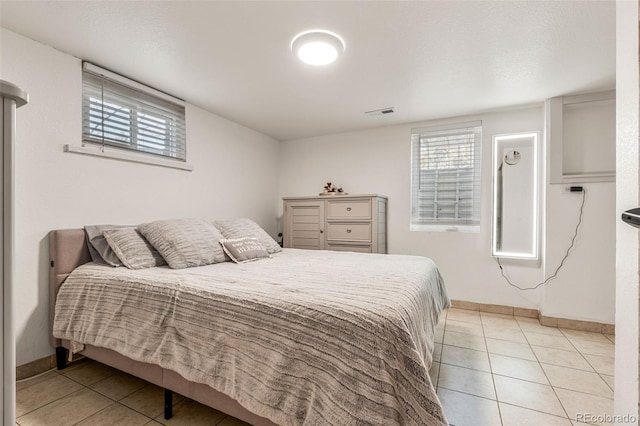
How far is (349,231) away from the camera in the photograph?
136 inches

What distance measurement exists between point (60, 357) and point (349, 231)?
276cm

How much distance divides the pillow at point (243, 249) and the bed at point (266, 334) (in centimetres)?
38

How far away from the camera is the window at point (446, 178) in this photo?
334 centimetres

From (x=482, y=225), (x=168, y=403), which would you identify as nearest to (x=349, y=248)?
(x=482, y=225)

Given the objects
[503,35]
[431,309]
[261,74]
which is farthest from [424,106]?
[431,309]

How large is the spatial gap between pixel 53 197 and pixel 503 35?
10.7ft

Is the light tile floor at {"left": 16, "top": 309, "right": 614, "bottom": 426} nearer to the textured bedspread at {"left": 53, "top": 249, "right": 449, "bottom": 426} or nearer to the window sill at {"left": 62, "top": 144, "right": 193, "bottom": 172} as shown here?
the textured bedspread at {"left": 53, "top": 249, "right": 449, "bottom": 426}

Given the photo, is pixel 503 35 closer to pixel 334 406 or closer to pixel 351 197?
pixel 351 197

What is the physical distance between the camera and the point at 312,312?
1110 millimetres

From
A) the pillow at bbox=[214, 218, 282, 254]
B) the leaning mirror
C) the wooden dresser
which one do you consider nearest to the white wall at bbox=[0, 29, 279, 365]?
the pillow at bbox=[214, 218, 282, 254]

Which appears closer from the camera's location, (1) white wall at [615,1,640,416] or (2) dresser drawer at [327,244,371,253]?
(1) white wall at [615,1,640,416]

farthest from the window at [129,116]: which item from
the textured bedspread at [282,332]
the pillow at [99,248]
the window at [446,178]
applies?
the window at [446,178]

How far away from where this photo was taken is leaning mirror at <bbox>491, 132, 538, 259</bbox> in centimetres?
313

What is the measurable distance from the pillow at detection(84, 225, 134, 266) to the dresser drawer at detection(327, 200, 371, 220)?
7.43 feet
